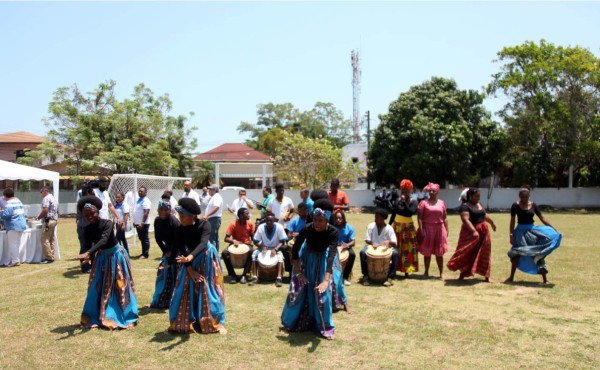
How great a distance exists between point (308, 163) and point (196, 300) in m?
32.6

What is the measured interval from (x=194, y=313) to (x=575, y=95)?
3358cm

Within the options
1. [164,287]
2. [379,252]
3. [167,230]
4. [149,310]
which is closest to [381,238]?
[379,252]

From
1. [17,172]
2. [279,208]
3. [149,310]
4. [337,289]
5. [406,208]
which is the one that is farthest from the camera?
[17,172]

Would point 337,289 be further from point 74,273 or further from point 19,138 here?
point 19,138

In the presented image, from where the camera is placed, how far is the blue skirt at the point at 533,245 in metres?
9.00

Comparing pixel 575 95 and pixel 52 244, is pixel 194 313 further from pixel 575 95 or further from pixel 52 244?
pixel 575 95

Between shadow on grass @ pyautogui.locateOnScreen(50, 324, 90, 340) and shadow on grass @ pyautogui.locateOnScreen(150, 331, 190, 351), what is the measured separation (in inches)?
37.5

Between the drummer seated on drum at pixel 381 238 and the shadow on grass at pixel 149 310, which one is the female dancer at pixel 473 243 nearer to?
the drummer seated on drum at pixel 381 238

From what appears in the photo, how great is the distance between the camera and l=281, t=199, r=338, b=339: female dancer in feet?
20.1

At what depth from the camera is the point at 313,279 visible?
6270mm

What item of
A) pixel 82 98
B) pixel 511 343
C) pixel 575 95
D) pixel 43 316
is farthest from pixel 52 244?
pixel 575 95

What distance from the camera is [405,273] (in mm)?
9828

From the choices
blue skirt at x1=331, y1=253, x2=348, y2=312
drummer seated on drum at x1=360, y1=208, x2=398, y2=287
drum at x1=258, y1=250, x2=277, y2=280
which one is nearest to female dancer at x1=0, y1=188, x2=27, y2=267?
drum at x1=258, y1=250, x2=277, y2=280

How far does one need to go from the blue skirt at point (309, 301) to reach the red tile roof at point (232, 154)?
44.2 meters
